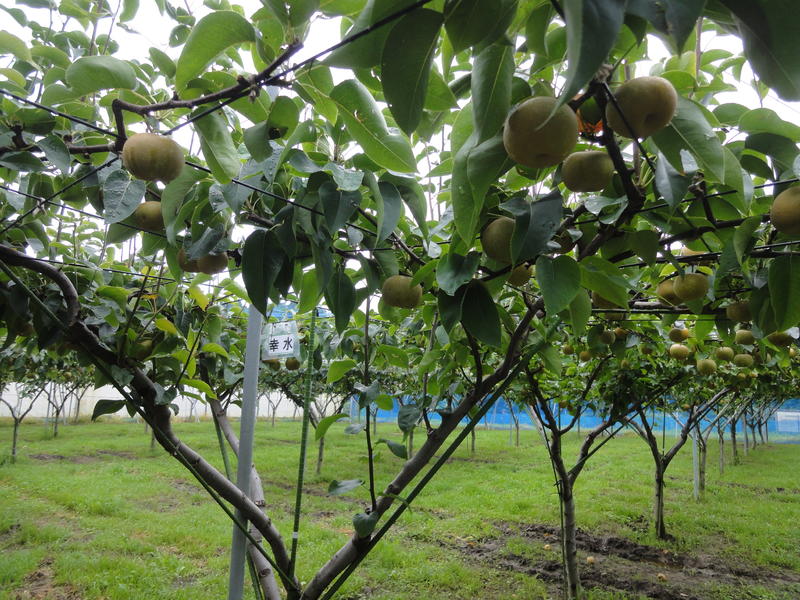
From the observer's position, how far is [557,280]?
0.81 metres

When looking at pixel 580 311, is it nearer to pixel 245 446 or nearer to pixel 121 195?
pixel 121 195

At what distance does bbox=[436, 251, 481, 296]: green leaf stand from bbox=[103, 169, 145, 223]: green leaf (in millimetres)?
520

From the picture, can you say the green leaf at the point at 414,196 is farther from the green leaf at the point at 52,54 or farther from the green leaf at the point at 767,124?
the green leaf at the point at 52,54

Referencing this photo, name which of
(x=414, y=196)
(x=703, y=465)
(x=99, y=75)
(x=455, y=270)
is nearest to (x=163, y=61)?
(x=99, y=75)

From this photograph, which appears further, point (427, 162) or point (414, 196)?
point (427, 162)

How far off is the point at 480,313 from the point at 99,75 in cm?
70

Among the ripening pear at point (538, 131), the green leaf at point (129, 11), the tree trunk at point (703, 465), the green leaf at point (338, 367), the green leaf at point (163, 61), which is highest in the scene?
the green leaf at point (129, 11)

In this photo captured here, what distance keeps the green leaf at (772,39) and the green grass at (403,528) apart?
2.08 metres

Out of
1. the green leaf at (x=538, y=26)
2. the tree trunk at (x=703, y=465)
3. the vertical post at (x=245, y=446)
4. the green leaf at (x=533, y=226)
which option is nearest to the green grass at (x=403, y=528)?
the tree trunk at (x=703, y=465)

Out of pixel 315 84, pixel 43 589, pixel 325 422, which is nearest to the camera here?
pixel 315 84

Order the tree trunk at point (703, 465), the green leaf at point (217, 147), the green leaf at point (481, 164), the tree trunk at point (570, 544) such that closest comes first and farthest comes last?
the green leaf at point (481, 164), the green leaf at point (217, 147), the tree trunk at point (570, 544), the tree trunk at point (703, 465)

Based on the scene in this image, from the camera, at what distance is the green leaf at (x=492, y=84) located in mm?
579

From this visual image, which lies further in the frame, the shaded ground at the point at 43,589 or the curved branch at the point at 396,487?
the shaded ground at the point at 43,589

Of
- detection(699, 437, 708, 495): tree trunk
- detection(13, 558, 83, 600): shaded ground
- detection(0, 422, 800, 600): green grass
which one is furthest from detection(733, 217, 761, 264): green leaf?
detection(699, 437, 708, 495): tree trunk
